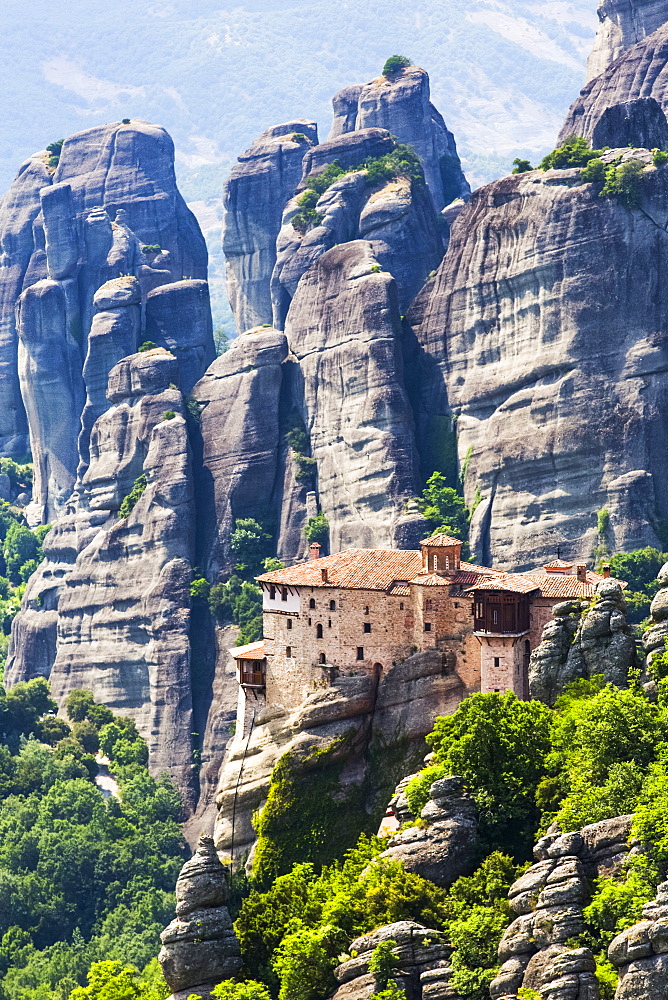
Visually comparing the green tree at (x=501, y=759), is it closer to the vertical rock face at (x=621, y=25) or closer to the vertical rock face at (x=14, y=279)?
the vertical rock face at (x=621, y=25)

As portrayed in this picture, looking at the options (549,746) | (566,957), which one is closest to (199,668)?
(549,746)

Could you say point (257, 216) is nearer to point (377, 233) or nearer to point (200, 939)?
point (377, 233)

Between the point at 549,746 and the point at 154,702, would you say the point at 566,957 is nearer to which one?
the point at 549,746

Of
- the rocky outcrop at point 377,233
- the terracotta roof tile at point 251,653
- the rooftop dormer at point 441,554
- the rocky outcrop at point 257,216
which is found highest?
the rocky outcrop at point 257,216

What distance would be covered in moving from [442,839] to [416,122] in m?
98.7

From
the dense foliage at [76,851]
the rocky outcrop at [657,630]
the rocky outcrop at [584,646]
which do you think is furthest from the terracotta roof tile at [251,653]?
the rocky outcrop at [657,630]

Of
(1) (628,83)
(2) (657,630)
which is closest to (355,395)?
(1) (628,83)

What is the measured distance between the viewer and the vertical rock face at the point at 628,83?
150250 mm

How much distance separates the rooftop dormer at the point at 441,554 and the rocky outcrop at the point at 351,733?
3.73 metres

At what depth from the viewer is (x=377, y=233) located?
484 feet

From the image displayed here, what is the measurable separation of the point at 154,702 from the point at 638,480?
3671 cm

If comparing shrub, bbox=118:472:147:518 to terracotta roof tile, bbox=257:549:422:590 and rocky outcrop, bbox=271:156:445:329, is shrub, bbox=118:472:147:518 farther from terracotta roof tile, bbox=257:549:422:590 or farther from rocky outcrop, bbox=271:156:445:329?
terracotta roof tile, bbox=257:549:422:590

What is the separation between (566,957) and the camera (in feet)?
212

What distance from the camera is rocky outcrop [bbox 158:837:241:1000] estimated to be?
7931cm
